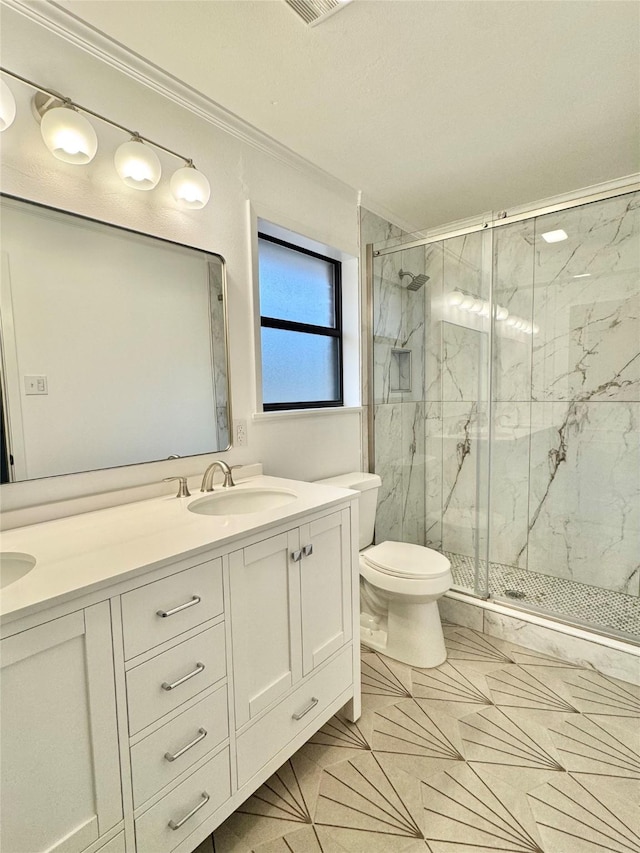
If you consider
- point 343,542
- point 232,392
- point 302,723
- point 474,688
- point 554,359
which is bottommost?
point 474,688

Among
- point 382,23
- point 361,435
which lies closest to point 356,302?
point 361,435

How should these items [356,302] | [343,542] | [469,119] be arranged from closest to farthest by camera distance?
[343,542], [469,119], [356,302]

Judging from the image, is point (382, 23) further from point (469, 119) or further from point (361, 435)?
point (361, 435)

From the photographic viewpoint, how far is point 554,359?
2.60m

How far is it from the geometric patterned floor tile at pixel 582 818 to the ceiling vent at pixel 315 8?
8.16ft

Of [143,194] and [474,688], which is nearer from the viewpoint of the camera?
[143,194]

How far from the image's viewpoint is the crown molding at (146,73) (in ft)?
4.01

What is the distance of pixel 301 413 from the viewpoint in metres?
2.11

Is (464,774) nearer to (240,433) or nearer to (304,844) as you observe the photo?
(304,844)

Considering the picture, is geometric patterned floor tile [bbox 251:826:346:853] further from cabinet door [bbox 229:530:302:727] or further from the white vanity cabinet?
cabinet door [bbox 229:530:302:727]

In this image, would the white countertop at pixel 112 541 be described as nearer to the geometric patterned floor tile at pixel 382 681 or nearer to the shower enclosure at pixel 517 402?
the geometric patterned floor tile at pixel 382 681

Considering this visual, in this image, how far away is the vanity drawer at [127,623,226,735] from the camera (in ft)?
2.98

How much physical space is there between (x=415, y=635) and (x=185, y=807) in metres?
1.25

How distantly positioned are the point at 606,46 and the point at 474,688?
249cm
